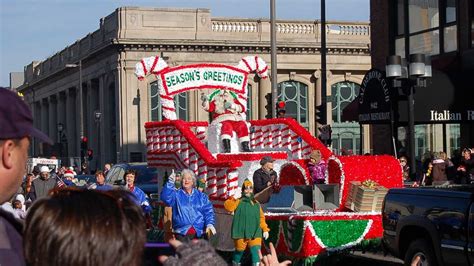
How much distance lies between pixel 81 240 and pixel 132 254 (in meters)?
0.16

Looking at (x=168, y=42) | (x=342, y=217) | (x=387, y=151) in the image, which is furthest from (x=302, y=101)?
(x=342, y=217)

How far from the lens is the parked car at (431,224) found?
10289mm

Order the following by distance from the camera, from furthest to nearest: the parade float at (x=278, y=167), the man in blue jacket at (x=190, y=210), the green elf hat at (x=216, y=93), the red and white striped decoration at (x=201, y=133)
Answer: the red and white striped decoration at (x=201, y=133) → the green elf hat at (x=216, y=93) → the parade float at (x=278, y=167) → the man in blue jacket at (x=190, y=210)

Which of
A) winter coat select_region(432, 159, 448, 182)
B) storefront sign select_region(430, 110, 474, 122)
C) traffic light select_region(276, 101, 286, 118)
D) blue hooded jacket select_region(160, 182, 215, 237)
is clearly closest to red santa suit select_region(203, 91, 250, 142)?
winter coat select_region(432, 159, 448, 182)

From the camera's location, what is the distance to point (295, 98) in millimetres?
63125

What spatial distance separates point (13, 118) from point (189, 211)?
1032cm

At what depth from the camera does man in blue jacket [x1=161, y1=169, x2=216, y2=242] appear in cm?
1295

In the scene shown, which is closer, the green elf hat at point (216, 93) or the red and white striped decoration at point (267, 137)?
the green elf hat at point (216, 93)

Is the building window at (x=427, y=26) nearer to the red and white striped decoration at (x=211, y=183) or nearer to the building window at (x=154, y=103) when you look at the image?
the red and white striped decoration at (x=211, y=183)

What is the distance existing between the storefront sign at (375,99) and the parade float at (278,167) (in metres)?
3.66

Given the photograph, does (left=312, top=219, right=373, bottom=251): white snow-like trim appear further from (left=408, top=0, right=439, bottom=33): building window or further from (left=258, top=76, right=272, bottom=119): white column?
(left=258, top=76, right=272, bottom=119): white column

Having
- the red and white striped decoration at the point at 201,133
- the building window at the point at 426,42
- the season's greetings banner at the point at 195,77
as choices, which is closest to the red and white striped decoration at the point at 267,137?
the season's greetings banner at the point at 195,77

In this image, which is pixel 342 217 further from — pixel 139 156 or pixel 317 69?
pixel 317 69

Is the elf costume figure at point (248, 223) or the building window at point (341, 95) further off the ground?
the building window at point (341, 95)
